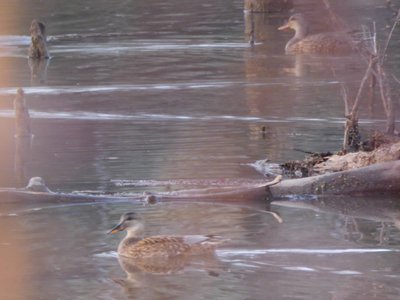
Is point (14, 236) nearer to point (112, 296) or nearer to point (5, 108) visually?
point (112, 296)

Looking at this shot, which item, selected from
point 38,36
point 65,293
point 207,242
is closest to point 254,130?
point 207,242

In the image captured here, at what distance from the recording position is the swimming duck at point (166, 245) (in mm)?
10914

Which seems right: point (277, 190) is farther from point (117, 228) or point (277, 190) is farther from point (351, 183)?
point (117, 228)

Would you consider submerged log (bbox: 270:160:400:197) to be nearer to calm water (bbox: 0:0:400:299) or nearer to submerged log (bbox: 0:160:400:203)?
submerged log (bbox: 0:160:400:203)

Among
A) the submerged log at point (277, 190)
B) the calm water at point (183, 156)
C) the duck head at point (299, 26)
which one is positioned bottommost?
the calm water at point (183, 156)

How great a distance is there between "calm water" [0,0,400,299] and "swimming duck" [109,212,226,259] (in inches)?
5.4

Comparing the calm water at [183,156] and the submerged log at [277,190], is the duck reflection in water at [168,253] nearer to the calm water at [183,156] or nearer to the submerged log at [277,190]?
the calm water at [183,156]

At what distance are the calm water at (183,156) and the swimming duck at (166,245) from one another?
138 millimetres

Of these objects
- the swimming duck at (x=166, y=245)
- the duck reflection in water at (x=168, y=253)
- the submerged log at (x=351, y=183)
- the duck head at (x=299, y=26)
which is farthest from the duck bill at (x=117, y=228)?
the duck head at (x=299, y=26)

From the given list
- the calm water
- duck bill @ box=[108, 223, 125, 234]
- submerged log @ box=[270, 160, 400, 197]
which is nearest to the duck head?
the calm water

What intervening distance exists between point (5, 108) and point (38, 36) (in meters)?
7.72

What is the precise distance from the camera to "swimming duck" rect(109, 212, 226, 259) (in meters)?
10.9

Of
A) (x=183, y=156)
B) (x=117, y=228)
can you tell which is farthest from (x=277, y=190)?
(x=183, y=156)

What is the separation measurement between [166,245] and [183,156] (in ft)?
16.7
